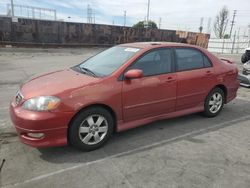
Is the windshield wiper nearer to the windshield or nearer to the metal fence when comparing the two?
the windshield

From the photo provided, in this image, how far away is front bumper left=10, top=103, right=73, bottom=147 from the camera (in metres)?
3.48

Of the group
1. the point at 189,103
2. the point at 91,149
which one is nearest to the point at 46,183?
the point at 91,149

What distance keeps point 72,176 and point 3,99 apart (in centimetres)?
441

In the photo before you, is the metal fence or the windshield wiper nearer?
the windshield wiper

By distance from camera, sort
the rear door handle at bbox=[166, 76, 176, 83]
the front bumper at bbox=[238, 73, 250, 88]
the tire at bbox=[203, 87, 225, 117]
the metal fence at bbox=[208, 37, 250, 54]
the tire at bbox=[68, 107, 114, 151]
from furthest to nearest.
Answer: the metal fence at bbox=[208, 37, 250, 54] < the front bumper at bbox=[238, 73, 250, 88] < the tire at bbox=[203, 87, 225, 117] < the rear door handle at bbox=[166, 76, 176, 83] < the tire at bbox=[68, 107, 114, 151]

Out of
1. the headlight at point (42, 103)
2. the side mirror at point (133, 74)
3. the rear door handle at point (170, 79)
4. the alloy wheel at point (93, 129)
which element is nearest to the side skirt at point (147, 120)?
the alloy wheel at point (93, 129)

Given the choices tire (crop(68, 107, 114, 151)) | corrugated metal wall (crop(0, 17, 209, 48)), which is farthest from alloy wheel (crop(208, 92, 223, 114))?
A: corrugated metal wall (crop(0, 17, 209, 48))

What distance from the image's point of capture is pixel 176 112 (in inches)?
196

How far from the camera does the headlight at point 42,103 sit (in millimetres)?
3535

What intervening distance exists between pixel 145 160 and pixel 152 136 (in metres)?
0.89

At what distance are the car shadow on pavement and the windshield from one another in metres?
1.15

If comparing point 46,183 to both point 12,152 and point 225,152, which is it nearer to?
point 12,152

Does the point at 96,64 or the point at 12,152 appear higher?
the point at 96,64

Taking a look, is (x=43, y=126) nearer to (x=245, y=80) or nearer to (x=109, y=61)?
(x=109, y=61)
